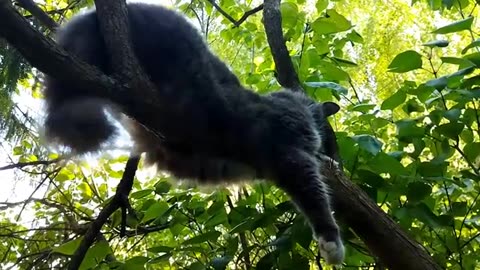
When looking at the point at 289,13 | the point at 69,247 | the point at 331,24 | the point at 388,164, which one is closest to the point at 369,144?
the point at 388,164

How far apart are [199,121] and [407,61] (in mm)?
562

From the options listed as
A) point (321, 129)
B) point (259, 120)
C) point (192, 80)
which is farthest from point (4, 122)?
point (321, 129)

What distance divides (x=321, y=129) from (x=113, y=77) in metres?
0.87

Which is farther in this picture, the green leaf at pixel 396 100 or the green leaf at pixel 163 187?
the green leaf at pixel 163 187

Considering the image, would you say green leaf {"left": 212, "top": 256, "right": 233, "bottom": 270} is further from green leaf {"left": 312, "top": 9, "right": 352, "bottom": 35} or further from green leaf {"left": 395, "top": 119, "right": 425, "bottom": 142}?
green leaf {"left": 312, "top": 9, "right": 352, "bottom": 35}

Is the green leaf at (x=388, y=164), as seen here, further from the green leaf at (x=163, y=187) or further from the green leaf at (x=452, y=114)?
the green leaf at (x=163, y=187)

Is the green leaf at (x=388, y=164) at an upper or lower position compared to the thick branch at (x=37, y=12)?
lower

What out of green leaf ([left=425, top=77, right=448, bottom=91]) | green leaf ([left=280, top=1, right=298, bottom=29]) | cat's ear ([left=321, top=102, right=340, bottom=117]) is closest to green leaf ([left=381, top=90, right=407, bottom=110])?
green leaf ([left=425, top=77, right=448, bottom=91])

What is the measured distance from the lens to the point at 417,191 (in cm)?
164

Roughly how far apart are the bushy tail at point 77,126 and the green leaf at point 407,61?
0.74m

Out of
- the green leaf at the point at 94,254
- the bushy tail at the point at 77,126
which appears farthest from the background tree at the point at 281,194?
the bushy tail at the point at 77,126

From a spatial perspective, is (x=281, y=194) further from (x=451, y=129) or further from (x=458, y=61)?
(x=458, y=61)

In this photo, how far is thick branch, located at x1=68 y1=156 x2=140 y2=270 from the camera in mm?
1541

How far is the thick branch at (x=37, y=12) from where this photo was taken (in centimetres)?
144
